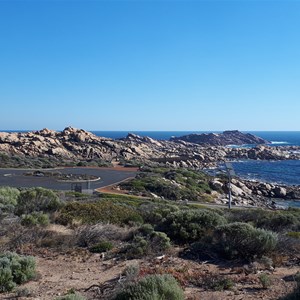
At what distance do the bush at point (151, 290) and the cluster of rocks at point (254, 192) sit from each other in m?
32.7

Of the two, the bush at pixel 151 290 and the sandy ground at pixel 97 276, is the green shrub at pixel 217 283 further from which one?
the bush at pixel 151 290

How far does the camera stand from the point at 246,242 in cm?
834

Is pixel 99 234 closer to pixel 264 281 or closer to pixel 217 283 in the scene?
pixel 217 283

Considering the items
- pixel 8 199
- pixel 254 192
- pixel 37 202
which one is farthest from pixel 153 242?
pixel 254 192

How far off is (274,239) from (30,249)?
19.5 feet

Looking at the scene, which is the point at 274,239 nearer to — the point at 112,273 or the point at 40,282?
the point at 112,273

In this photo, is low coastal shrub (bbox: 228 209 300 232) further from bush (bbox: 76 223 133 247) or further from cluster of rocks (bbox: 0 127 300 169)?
cluster of rocks (bbox: 0 127 300 169)

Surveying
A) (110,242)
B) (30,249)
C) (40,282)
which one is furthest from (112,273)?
(30,249)

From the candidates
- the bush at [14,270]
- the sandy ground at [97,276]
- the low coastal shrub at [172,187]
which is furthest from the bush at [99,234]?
the low coastal shrub at [172,187]

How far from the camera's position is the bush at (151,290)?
16.9 feet

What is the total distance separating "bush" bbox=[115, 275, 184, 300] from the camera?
202 inches

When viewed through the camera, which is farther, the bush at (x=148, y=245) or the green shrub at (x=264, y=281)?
the bush at (x=148, y=245)

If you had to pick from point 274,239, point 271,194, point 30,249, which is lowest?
point 271,194

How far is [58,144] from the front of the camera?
236 feet
